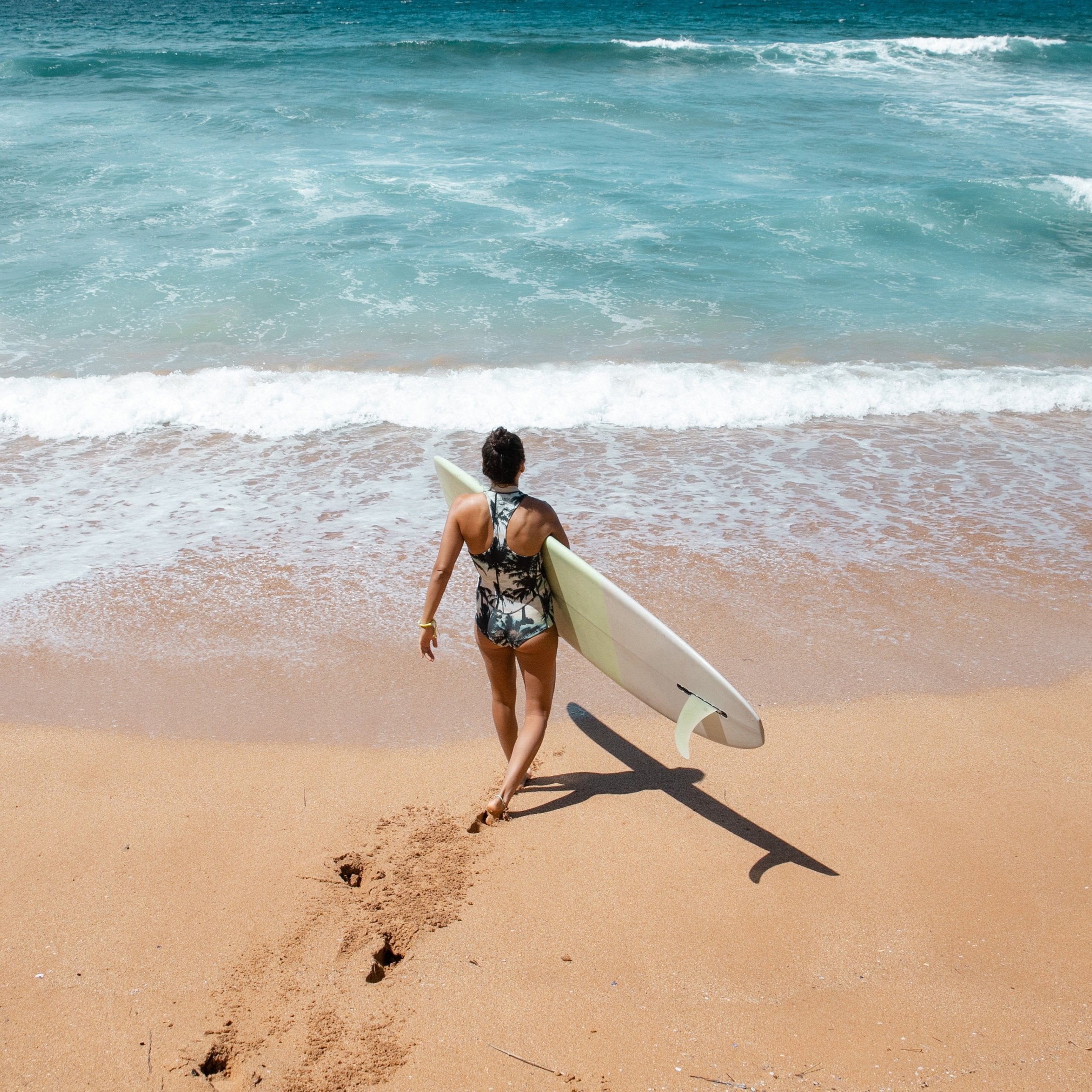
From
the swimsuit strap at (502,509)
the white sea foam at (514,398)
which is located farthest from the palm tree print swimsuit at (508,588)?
the white sea foam at (514,398)

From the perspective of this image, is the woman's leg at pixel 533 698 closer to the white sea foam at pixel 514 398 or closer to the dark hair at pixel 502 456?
the dark hair at pixel 502 456

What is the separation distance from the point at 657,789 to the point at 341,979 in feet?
4.55

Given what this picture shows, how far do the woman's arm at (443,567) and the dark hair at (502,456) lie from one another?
186 millimetres

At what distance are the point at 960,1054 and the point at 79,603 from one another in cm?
440

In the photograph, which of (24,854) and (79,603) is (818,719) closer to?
(24,854)

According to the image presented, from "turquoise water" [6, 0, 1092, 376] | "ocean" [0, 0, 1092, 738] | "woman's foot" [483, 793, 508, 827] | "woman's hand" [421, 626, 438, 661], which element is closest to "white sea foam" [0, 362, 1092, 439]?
"ocean" [0, 0, 1092, 738]

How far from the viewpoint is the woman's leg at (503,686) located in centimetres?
332

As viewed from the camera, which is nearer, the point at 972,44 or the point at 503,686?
the point at 503,686

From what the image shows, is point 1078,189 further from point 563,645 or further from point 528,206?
point 563,645

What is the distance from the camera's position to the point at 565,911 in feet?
9.74

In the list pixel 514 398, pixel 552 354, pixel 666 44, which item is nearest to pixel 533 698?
pixel 514 398

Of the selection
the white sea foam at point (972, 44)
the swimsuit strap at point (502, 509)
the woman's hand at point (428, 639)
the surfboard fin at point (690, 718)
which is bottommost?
the surfboard fin at point (690, 718)

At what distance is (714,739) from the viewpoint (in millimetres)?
3357

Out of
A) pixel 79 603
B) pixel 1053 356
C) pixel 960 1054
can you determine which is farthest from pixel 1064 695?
pixel 1053 356
